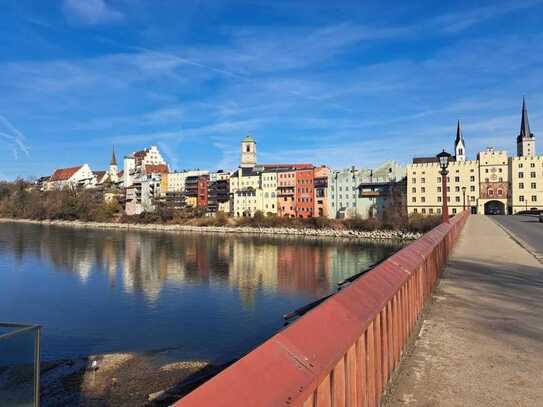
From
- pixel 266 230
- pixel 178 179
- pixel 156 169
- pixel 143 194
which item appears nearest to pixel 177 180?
pixel 178 179

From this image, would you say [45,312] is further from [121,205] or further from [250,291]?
[121,205]

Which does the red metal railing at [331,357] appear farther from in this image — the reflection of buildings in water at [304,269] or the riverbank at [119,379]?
the reflection of buildings in water at [304,269]

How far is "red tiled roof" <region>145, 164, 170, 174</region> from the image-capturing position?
134738mm

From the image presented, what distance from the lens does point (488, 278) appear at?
991cm

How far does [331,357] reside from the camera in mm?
2646

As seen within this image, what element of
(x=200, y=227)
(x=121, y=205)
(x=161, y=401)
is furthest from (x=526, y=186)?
(x=121, y=205)

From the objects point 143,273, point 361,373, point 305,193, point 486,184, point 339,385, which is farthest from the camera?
point 305,193

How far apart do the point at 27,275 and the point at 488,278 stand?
32283 millimetres

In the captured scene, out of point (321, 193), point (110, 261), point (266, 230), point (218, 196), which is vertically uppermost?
point (218, 196)

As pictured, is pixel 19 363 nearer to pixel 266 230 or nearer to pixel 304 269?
pixel 304 269

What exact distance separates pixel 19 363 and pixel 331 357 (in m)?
2.54

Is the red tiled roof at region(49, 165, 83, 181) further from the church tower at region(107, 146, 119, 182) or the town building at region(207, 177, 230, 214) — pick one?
the town building at region(207, 177, 230, 214)

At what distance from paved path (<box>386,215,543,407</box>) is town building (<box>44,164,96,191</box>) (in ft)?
518

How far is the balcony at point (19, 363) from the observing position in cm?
334
